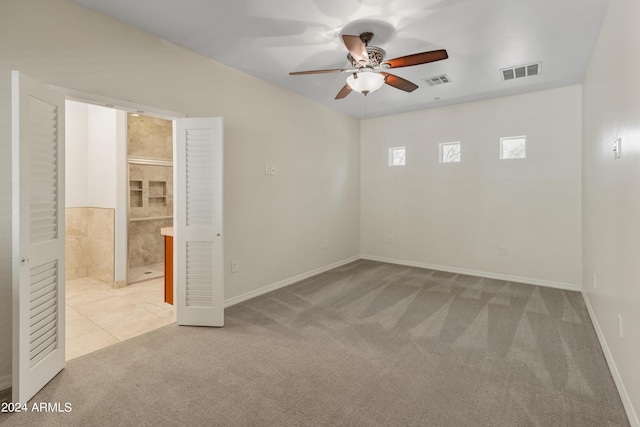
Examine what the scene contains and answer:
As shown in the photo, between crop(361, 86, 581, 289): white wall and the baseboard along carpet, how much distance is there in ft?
3.51

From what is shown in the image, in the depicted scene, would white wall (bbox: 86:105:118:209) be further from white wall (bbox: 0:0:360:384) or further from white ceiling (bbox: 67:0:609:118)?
white ceiling (bbox: 67:0:609:118)

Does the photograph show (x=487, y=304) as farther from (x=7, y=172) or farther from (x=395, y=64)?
(x=7, y=172)

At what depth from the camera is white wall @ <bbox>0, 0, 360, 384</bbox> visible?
7.42 ft

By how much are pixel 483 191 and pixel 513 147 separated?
74 centimetres

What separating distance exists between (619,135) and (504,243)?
9.06 feet

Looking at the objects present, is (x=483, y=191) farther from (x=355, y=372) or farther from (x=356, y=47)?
(x=355, y=372)

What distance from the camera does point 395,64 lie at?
8.33 ft

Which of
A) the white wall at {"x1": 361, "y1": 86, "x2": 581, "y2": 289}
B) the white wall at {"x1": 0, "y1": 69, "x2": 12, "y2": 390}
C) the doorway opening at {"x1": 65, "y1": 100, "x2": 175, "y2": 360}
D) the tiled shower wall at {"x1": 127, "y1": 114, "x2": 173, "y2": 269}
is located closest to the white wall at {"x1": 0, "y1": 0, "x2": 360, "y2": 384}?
the white wall at {"x1": 0, "y1": 69, "x2": 12, "y2": 390}

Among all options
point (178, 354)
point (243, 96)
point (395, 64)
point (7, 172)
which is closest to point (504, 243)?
point (395, 64)

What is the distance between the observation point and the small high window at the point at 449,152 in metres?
5.04

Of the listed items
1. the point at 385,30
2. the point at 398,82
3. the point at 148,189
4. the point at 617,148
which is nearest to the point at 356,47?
the point at 385,30

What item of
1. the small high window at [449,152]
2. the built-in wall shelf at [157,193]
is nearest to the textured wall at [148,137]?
the built-in wall shelf at [157,193]

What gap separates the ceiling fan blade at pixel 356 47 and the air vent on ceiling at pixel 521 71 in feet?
6.79

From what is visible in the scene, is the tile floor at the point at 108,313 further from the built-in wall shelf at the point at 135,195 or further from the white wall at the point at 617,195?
the white wall at the point at 617,195
